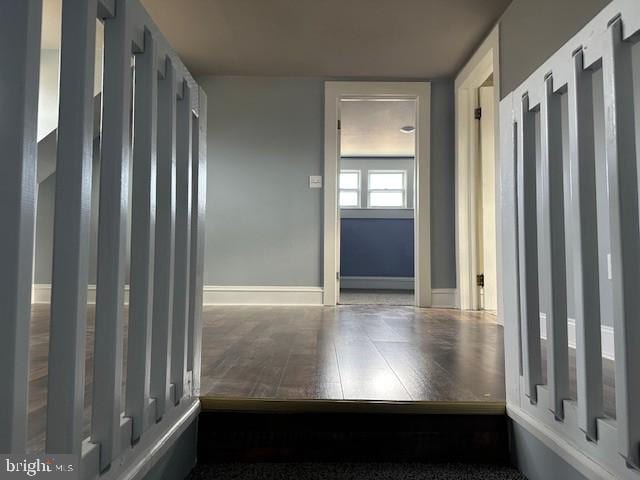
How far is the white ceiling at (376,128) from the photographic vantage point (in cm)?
543

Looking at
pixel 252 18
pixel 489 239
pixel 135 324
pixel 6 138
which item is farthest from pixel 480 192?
pixel 6 138

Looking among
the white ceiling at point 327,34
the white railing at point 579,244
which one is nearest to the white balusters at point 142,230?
the white railing at point 579,244

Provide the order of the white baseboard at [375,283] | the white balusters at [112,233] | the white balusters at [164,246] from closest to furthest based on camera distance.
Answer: the white balusters at [112,233], the white balusters at [164,246], the white baseboard at [375,283]

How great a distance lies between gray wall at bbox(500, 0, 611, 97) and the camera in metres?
2.11

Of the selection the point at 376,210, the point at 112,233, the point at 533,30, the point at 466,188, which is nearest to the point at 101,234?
the point at 112,233

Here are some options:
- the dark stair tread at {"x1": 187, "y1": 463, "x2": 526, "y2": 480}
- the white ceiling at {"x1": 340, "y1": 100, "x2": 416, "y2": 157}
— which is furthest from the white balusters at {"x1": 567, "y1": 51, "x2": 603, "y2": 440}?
the white ceiling at {"x1": 340, "y1": 100, "x2": 416, "y2": 157}

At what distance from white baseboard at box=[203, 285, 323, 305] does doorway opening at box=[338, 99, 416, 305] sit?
2.47 meters

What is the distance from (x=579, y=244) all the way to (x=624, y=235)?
128 mm

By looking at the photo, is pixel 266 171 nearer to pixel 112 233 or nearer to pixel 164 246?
pixel 164 246

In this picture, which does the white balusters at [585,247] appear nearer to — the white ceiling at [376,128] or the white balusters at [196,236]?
the white balusters at [196,236]

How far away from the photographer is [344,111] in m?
5.61

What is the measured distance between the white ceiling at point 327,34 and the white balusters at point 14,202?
9.12 feet

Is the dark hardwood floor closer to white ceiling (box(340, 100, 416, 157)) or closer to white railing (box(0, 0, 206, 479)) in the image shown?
white railing (box(0, 0, 206, 479))

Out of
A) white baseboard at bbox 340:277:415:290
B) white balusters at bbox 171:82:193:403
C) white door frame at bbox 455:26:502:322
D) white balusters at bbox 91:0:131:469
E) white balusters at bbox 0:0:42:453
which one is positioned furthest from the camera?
Result: white baseboard at bbox 340:277:415:290
